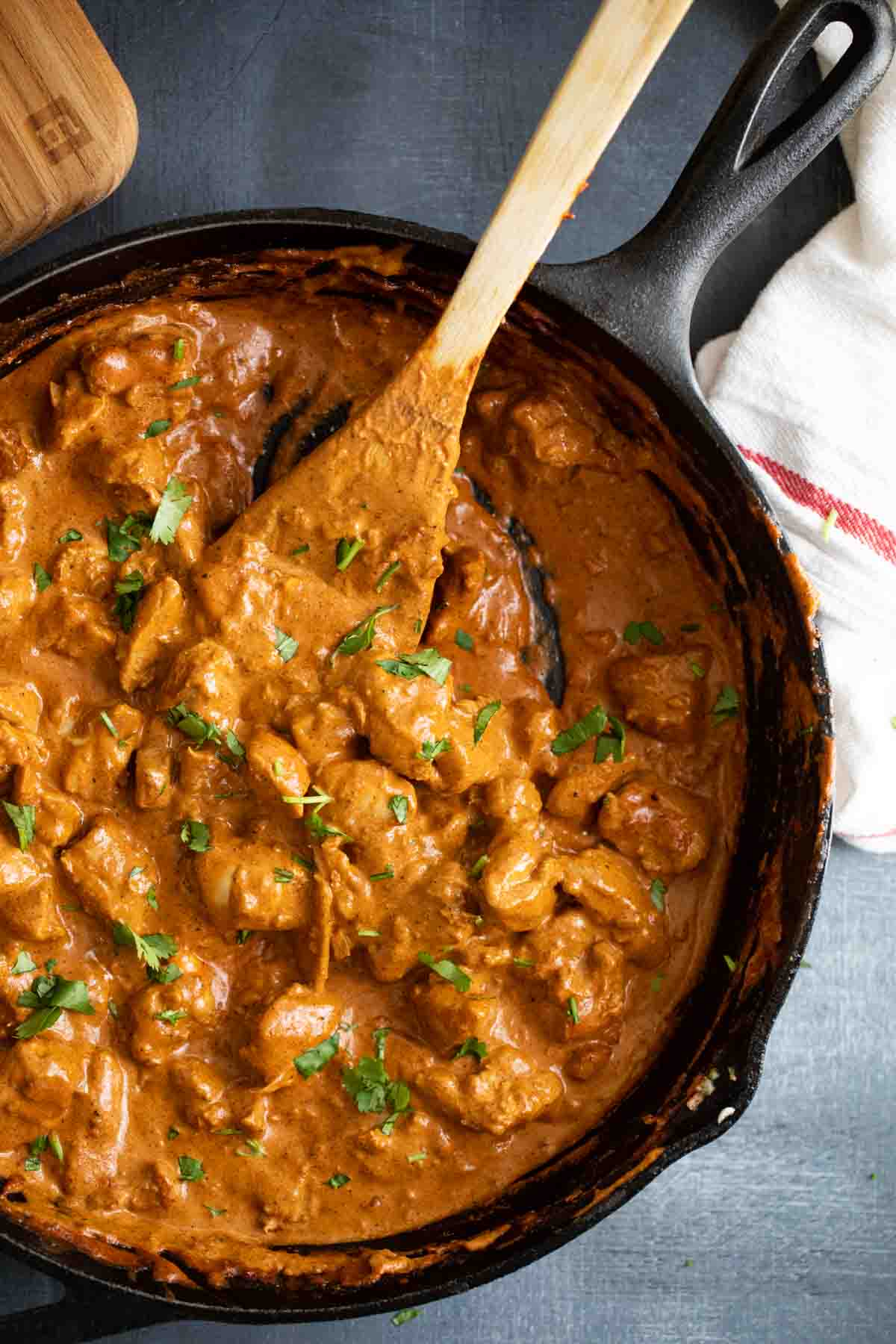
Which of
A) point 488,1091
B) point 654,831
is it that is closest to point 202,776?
point 488,1091

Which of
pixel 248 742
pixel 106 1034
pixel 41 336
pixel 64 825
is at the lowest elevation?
pixel 106 1034

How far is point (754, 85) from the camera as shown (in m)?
2.43

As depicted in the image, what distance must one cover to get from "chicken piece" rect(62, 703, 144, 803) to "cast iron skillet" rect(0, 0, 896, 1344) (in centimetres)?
79

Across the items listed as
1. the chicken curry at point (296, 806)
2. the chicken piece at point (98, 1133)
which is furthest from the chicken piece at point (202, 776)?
the chicken piece at point (98, 1133)

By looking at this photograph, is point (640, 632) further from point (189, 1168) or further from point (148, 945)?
point (189, 1168)

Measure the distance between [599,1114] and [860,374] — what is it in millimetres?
1780

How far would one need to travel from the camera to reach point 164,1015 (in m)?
2.67

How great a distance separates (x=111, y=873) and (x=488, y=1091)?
90cm

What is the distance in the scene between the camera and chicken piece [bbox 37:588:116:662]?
2730 millimetres

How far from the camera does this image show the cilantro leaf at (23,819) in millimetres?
2660

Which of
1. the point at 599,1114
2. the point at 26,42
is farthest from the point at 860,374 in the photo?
the point at 26,42

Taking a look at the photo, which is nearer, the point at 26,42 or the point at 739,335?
the point at 26,42

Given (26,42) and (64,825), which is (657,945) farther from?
(26,42)

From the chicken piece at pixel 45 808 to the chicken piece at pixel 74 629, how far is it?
10.2 inches
